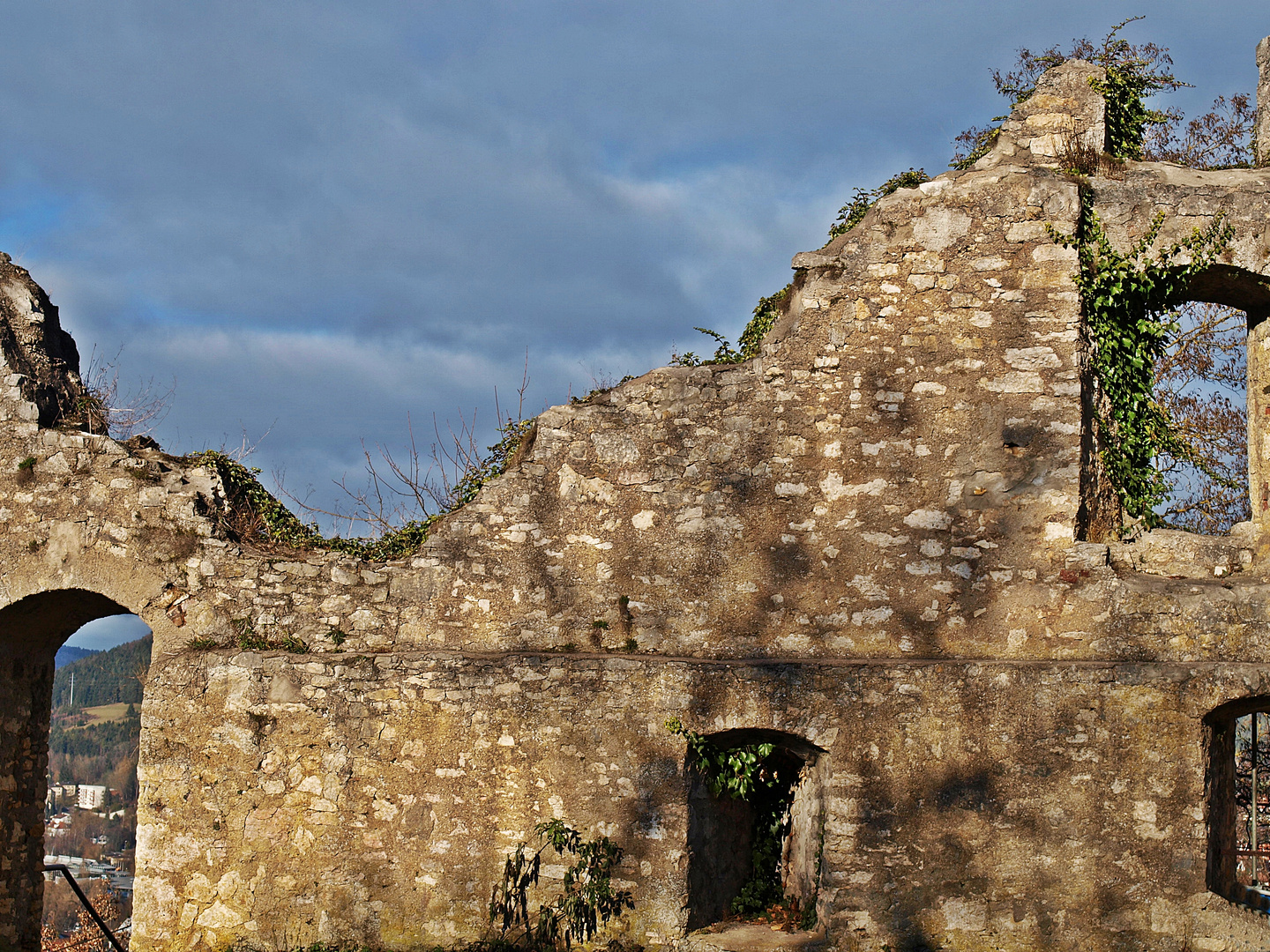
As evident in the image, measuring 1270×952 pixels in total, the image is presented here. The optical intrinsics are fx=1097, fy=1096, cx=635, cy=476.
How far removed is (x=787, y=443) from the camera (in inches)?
292

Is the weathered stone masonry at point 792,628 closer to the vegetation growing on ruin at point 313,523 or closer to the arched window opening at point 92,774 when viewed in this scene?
the vegetation growing on ruin at point 313,523

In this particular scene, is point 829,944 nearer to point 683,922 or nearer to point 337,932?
point 683,922

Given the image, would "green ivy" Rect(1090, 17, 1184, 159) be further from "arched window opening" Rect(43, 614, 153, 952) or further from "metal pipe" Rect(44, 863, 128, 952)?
"arched window opening" Rect(43, 614, 153, 952)

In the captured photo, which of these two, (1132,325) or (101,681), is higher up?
(1132,325)

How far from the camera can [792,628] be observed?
722 centimetres

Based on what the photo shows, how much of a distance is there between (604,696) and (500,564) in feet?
3.89

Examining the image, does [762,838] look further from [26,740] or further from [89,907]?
[26,740]

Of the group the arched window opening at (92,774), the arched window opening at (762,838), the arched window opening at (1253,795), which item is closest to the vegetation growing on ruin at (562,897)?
the arched window opening at (762,838)

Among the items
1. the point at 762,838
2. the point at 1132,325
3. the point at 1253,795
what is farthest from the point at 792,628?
the point at 1253,795

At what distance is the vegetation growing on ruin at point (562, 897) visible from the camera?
677cm

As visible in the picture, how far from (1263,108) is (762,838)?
650 cm

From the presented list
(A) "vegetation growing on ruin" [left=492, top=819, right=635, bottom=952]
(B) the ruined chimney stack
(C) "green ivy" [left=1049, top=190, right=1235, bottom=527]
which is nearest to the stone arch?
(A) "vegetation growing on ruin" [left=492, top=819, right=635, bottom=952]

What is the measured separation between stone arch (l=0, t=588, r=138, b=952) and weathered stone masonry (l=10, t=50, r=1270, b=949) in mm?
388

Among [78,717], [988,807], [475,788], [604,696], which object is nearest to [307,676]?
[475,788]
